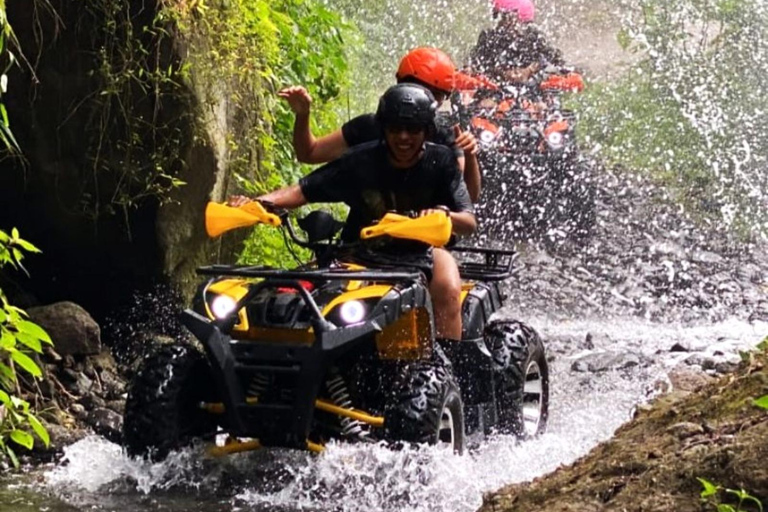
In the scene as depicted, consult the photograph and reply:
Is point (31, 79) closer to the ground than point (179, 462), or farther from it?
farther from it

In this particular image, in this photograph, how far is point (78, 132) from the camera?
7.61m

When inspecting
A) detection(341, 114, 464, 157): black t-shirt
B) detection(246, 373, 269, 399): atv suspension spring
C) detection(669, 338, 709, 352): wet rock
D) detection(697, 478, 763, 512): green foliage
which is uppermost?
detection(341, 114, 464, 157): black t-shirt

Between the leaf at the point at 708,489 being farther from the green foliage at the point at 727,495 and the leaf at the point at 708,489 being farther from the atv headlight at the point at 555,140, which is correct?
the atv headlight at the point at 555,140

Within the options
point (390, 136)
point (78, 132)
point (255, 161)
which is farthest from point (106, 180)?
point (390, 136)

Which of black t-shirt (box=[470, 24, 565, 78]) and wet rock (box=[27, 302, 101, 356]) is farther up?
black t-shirt (box=[470, 24, 565, 78])

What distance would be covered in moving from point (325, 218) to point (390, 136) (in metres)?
0.48

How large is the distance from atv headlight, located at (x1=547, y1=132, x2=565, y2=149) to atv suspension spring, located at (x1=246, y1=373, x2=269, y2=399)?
847cm

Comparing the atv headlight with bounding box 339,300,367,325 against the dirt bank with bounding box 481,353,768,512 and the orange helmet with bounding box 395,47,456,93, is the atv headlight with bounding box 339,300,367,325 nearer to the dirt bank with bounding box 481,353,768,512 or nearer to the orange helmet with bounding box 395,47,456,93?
the dirt bank with bounding box 481,353,768,512

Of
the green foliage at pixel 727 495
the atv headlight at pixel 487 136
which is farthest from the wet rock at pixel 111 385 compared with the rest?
the atv headlight at pixel 487 136

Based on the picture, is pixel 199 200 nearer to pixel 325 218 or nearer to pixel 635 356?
pixel 325 218

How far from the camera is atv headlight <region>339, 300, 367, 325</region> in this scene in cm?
576

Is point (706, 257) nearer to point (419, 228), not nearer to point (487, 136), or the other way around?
point (487, 136)

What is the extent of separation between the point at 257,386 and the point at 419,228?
952 millimetres

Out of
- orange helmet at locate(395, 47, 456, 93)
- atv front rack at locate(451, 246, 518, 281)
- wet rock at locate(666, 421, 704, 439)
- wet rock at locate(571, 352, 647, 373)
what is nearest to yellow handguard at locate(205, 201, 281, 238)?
atv front rack at locate(451, 246, 518, 281)
